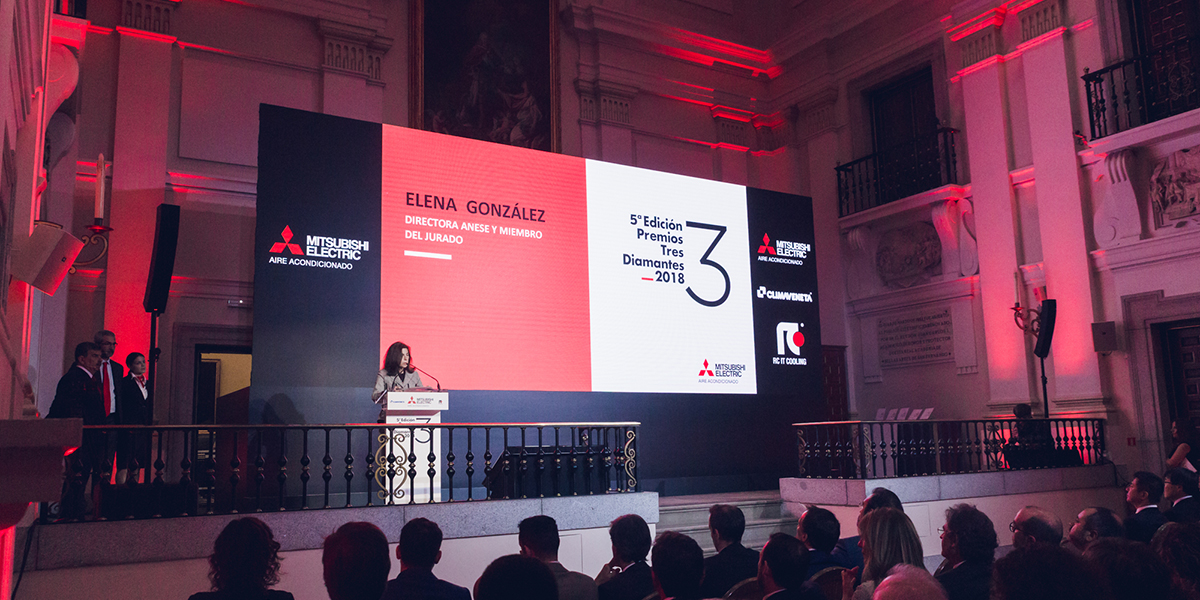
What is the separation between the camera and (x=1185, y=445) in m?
6.96

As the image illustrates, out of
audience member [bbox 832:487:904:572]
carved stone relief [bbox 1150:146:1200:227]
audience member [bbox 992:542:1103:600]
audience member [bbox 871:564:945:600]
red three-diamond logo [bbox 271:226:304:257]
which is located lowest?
audience member [bbox 832:487:904:572]

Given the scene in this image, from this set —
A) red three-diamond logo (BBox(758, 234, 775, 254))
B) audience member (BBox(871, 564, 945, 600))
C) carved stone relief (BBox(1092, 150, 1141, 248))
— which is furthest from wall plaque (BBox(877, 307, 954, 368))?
audience member (BBox(871, 564, 945, 600))

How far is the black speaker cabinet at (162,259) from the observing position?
240 inches

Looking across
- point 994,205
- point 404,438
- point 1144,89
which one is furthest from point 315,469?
point 1144,89

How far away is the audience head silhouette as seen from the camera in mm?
2836

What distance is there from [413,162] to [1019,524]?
5893 millimetres

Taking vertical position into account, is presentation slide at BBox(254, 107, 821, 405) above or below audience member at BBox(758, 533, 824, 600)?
above

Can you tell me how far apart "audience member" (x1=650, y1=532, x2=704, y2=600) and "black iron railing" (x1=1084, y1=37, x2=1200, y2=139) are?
27.7 feet

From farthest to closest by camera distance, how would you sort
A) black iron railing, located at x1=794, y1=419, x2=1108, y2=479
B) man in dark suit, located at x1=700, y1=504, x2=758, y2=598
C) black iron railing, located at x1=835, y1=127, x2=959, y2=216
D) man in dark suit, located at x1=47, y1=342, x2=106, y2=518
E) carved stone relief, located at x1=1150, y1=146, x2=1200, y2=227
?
1. black iron railing, located at x1=835, y1=127, x2=959, y2=216
2. carved stone relief, located at x1=1150, y1=146, x2=1200, y2=227
3. black iron railing, located at x1=794, y1=419, x2=1108, y2=479
4. man in dark suit, located at x1=47, y1=342, x2=106, y2=518
5. man in dark suit, located at x1=700, y1=504, x2=758, y2=598

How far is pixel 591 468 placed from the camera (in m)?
6.95

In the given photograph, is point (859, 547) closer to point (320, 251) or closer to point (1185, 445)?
point (1185, 445)

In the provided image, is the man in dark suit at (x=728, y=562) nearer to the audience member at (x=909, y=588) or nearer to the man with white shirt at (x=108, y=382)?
the audience member at (x=909, y=588)

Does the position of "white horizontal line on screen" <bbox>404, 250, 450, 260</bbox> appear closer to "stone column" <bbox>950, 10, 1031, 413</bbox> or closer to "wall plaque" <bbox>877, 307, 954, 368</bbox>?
"wall plaque" <bbox>877, 307, 954, 368</bbox>

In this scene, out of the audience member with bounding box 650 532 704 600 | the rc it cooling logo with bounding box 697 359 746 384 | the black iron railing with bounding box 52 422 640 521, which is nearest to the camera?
the audience member with bounding box 650 532 704 600
